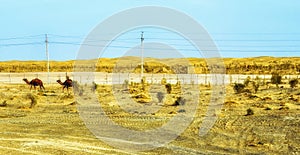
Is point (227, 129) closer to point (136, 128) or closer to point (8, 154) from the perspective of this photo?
point (136, 128)

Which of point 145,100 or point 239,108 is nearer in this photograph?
point 239,108

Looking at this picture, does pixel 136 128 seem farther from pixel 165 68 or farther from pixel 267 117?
pixel 165 68

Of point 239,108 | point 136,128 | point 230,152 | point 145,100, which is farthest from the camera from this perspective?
point 145,100

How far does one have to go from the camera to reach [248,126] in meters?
22.0

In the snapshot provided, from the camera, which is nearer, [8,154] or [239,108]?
[8,154]

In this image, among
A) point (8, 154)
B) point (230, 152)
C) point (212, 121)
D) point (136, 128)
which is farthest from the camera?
point (212, 121)

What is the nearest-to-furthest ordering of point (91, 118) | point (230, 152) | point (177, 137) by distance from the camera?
point (230, 152) < point (177, 137) < point (91, 118)

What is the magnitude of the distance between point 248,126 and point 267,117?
3.62 m

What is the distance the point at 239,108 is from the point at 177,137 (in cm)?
1223

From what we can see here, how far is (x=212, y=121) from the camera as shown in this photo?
23625 mm

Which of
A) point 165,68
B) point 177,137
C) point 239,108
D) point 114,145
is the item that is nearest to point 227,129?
point 177,137

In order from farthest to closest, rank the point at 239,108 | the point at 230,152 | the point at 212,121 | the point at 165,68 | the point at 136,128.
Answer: the point at 165,68 → the point at 239,108 → the point at 212,121 → the point at 136,128 → the point at 230,152

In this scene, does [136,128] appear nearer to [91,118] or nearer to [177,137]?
[177,137]

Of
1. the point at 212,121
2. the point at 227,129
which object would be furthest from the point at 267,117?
the point at 227,129
